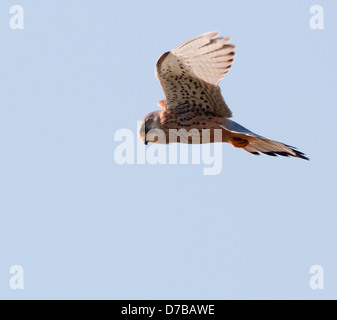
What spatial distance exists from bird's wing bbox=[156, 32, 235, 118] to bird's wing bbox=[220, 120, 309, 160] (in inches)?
9.4

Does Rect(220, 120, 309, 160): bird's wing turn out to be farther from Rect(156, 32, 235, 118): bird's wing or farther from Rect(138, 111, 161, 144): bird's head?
Rect(138, 111, 161, 144): bird's head

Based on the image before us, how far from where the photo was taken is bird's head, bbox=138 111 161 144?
10.9 m

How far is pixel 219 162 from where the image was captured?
35.8ft

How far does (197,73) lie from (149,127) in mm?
1042

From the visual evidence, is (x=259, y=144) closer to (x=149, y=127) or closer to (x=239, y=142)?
(x=239, y=142)

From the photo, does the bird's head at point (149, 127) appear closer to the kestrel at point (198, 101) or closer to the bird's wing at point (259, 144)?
the kestrel at point (198, 101)

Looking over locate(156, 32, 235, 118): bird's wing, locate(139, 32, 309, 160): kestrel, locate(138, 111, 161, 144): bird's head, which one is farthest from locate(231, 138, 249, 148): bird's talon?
locate(138, 111, 161, 144): bird's head

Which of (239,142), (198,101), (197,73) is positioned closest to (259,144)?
(239,142)

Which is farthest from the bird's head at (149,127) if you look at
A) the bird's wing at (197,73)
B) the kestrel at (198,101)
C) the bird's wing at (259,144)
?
the bird's wing at (259,144)

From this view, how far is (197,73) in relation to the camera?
10375 mm
